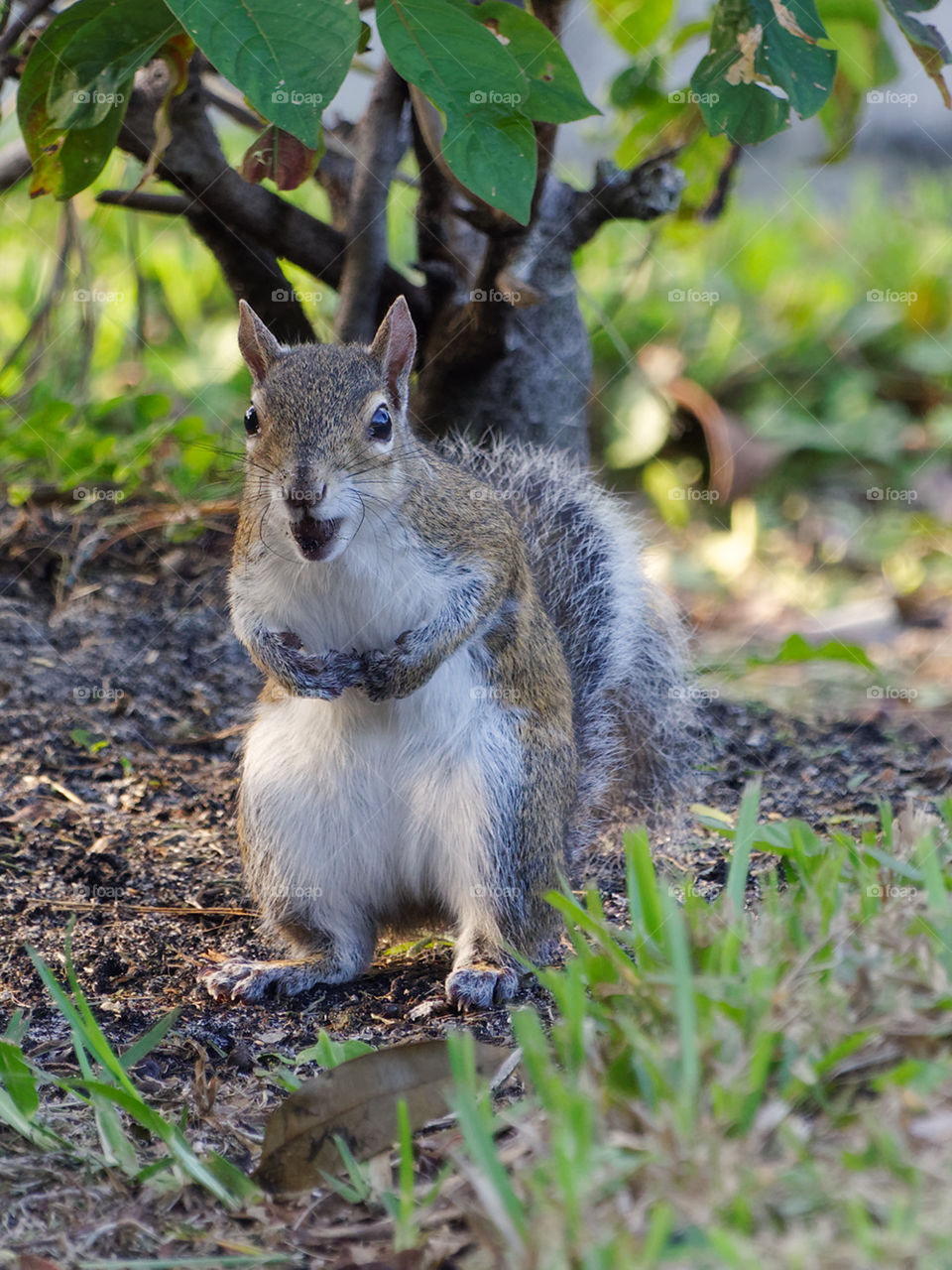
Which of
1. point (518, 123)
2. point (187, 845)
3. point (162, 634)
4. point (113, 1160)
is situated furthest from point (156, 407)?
point (113, 1160)

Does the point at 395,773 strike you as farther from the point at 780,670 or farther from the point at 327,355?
the point at 780,670

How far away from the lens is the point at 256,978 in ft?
7.05

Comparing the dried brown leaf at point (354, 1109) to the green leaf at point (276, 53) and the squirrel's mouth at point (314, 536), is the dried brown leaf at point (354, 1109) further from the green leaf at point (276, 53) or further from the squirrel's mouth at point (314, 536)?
the green leaf at point (276, 53)

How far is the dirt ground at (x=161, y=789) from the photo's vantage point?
206 cm

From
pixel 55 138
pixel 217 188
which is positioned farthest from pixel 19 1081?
pixel 217 188

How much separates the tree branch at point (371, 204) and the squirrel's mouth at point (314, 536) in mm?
1264

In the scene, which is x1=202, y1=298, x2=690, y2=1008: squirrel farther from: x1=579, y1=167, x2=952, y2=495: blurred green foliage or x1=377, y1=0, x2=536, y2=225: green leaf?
x1=579, y1=167, x2=952, y2=495: blurred green foliage

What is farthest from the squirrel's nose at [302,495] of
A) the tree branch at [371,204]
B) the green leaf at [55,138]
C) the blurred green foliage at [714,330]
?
the blurred green foliage at [714,330]

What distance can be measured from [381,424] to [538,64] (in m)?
0.56

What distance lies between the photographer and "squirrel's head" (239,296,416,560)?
196cm

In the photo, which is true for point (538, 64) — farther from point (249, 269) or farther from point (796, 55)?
point (249, 269)

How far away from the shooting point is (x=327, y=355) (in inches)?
85.5

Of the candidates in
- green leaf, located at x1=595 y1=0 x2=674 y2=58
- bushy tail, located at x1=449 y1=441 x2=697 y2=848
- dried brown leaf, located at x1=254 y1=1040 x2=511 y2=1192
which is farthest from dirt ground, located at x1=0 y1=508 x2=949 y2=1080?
green leaf, located at x1=595 y1=0 x2=674 y2=58

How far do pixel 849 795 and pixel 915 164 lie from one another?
20.0 feet
